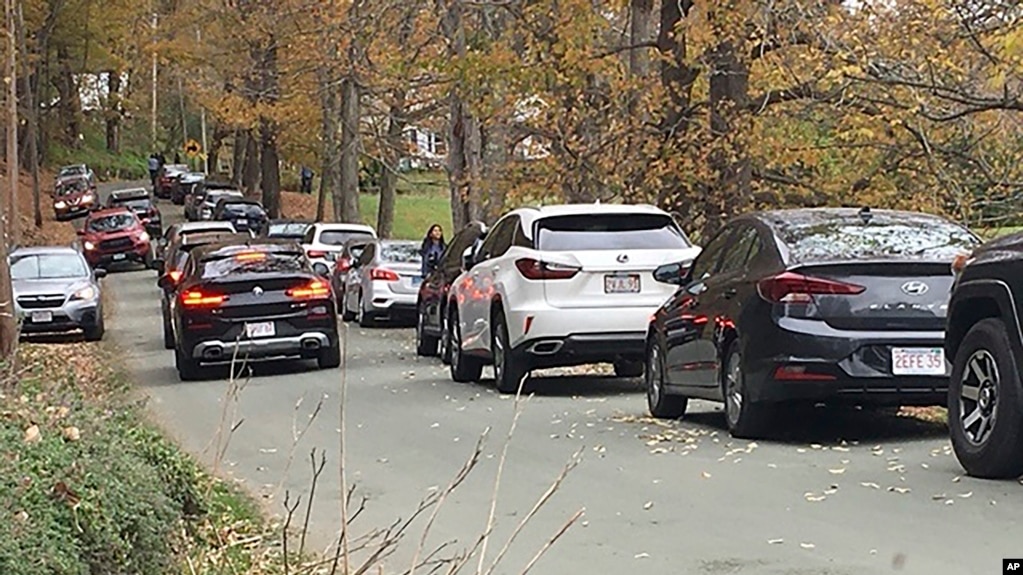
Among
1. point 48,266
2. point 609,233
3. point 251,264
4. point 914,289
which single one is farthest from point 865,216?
point 48,266

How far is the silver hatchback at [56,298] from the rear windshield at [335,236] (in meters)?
8.47

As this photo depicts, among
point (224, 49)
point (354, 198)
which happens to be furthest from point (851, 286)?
point (224, 49)

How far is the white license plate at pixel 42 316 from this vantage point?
24656 mm

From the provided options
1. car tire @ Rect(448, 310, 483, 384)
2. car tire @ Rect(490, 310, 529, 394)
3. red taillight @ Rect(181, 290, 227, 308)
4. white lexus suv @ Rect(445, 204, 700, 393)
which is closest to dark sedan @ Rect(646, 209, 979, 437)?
white lexus suv @ Rect(445, 204, 700, 393)

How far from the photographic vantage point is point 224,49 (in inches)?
1938

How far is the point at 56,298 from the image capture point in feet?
81.5

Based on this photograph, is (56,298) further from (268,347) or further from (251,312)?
(268,347)

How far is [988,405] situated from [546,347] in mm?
6266

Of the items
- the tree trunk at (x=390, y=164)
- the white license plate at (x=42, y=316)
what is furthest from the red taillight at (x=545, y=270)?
the tree trunk at (x=390, y=164)

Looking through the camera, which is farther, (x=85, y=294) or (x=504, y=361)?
(x=85, y=294)

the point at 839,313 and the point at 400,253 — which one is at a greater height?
the point at 839,313

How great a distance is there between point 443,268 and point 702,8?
467 centimetres

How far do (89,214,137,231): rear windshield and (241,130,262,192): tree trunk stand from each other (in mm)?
18969

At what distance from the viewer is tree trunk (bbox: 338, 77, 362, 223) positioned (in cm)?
4175
